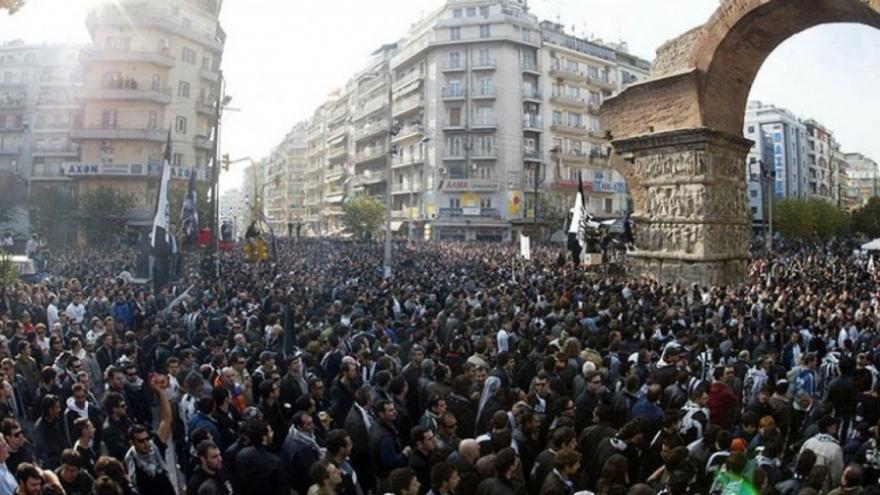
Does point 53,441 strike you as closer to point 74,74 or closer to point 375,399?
point 375,399

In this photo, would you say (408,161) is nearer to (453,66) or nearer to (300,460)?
(453,66)

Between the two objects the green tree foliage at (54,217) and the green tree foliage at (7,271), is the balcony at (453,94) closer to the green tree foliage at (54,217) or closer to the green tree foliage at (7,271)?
the green tree foliage at (54,217)

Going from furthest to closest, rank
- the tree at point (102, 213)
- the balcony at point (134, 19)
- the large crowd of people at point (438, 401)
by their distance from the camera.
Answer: the balcony at point (134, 19)
the tree at point (102, 213)
the large crowd of people at point (438, 401)

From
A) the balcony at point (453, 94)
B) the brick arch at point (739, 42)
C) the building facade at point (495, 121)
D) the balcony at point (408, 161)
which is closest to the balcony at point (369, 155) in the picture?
the balcony at point (408, 161)

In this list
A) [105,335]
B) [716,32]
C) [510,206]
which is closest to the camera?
[105,335]

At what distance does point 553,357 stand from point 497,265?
1871cm

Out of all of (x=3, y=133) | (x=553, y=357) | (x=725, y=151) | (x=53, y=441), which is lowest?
(x=53, y=441)

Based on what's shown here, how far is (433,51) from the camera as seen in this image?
2392 inches

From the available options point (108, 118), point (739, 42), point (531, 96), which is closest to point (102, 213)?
point (108, 118)

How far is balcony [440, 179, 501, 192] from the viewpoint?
190ft

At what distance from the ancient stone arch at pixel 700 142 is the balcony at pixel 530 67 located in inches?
1550

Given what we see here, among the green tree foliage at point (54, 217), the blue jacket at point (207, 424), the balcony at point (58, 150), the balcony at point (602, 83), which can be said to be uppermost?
the balcony at point (602, 83)

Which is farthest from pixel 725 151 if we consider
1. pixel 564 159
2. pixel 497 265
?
pixel 564 159

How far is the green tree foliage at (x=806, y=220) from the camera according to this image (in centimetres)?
6284
